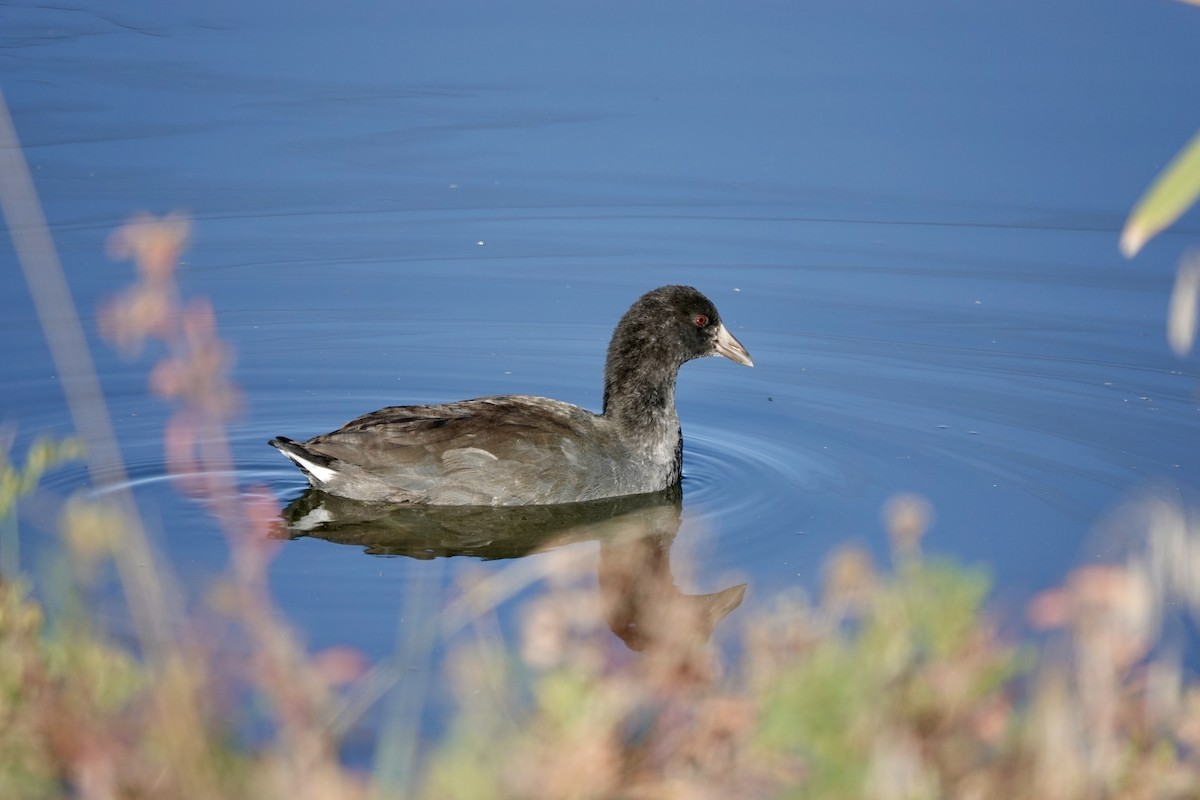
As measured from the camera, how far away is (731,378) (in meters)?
10.7

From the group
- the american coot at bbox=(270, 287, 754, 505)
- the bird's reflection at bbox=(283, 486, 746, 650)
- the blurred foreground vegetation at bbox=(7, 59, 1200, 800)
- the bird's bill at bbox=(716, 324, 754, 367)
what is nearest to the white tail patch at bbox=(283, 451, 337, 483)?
the american coot at bbox=(270, 287, 754, 505)

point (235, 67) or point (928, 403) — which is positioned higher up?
point (235, 67)

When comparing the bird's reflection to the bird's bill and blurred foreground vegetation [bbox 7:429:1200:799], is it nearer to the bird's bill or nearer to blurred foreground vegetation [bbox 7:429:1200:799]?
the bird's bill

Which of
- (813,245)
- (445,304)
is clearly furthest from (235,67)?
(813,245)

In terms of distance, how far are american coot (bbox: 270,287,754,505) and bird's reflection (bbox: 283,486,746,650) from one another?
8 centimetres

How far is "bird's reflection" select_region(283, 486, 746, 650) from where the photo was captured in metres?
7.55

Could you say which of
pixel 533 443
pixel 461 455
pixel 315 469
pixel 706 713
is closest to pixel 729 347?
pixel 533 443

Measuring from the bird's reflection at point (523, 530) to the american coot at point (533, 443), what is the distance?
0.08 metres

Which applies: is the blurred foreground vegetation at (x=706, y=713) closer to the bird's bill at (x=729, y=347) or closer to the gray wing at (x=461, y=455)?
the gray wing at (x=461, y=455)

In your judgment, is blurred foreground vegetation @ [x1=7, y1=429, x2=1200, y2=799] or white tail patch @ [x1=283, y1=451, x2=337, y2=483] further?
white tail patch @ [x1=283, y1=451, x2=337, y2=483]

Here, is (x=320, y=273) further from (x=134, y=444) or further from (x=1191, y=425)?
(x=1191, y=425)

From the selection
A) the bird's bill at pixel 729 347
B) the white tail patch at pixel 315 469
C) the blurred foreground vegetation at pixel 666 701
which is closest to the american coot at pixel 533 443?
the white tail patch at pixel 315 469

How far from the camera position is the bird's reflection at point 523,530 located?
755cm

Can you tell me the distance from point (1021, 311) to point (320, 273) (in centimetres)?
479
